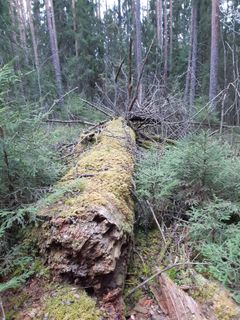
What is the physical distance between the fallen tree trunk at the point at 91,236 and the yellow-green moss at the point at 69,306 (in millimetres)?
101

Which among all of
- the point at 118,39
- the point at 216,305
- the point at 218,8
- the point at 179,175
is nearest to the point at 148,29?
the point at 118,39

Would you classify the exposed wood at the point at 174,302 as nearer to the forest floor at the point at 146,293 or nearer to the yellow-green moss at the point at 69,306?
the forest floor at the point at 146,293

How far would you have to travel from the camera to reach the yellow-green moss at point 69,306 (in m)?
1.95

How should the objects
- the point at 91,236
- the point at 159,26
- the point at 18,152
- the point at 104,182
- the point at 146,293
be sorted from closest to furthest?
A: the point at 91,236, the point at 146,293, the point at 18,152, the point at 104,182, the point at 159,26

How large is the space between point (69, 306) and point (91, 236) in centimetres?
53

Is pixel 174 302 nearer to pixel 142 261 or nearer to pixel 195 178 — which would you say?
pixel 142 261

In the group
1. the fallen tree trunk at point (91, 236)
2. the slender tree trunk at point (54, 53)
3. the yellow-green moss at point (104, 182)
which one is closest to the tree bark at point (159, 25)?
the slender tree trunk at point (54, 53)

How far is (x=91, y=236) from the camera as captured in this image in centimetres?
228

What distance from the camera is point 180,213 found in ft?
11.4

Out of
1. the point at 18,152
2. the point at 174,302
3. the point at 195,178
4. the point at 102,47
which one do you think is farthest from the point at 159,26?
the point at 174,302

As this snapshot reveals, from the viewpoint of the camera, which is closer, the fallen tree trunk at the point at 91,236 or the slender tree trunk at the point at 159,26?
the fallen tree trunk at the point at 91,236

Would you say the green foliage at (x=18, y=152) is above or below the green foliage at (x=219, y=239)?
above

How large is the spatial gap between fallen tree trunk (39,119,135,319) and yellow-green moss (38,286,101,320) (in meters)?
0.10

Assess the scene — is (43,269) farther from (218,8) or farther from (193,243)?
(218,8)
